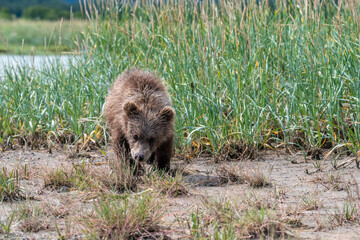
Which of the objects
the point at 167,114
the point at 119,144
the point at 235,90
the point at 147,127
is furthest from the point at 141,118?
the point at 235,90

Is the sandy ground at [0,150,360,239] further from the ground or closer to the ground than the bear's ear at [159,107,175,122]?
closer to the ground

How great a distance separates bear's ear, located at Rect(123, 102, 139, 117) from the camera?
504 cm

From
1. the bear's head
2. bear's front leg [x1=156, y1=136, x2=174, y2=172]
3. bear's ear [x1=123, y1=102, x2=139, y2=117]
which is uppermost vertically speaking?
bear's ear [x1=123, y1=102, x2=139, y2=117]

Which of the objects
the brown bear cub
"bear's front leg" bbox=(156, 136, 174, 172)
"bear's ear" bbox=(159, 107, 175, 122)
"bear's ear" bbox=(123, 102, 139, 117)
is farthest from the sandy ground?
"bear's ear" bbox=(123, 102, 139, 117)

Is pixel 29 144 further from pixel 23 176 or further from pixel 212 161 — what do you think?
pixel 212 161

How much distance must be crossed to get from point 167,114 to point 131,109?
0.37 meters

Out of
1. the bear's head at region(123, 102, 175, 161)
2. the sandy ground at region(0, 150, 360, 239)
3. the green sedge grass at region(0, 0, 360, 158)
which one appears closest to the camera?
the sandy ground at region(0, 150, 360, 239)

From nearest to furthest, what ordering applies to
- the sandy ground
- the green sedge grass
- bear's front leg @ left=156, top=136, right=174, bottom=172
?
Result: the sandy ground < bear's front leg @ left=156, top=136, right=174, bottom=172 < the green sedge grass

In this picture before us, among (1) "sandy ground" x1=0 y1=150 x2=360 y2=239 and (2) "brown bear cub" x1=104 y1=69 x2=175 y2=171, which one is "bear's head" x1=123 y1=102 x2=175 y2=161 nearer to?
(2) "brown bear cub" x1=104 y1=69 x2=175 y2=171

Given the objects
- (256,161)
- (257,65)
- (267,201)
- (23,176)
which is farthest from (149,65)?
(267,201)

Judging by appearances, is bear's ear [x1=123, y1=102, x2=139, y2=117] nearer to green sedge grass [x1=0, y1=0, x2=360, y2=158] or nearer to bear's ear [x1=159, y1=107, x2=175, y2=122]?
bear's ear [x1=159, y1=107, x2=175, y2=122]

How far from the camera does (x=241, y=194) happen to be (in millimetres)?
4277

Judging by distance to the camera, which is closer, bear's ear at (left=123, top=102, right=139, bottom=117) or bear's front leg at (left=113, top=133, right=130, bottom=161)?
bear's ear at (left=123, top=102, right=139, bottom=117)

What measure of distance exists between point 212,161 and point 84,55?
3022 millimetres
